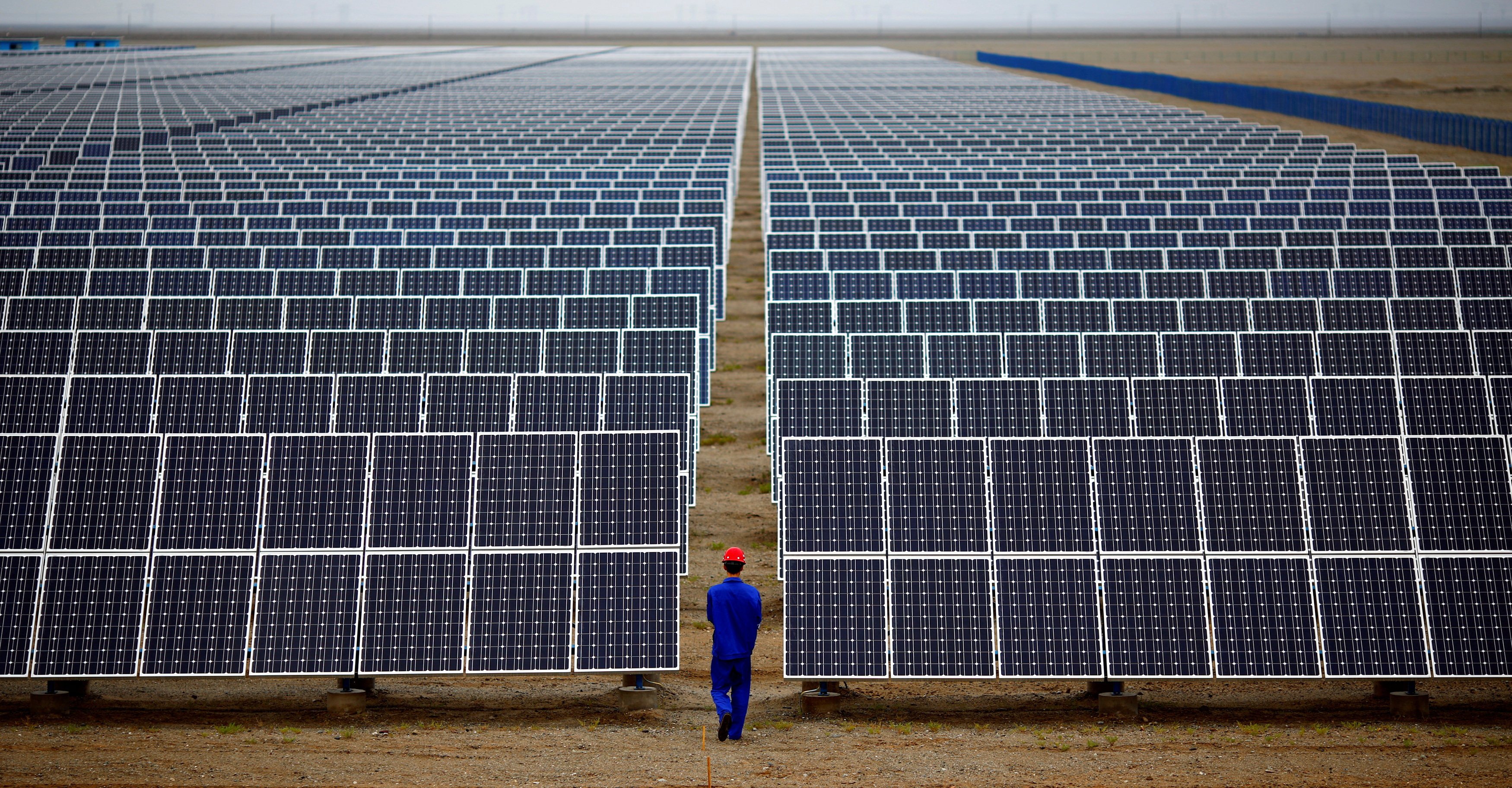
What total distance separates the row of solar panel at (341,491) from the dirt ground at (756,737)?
4.51ft

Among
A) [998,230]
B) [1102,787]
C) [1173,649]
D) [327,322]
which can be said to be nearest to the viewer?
[1102,787]

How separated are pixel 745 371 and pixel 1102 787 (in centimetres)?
1419

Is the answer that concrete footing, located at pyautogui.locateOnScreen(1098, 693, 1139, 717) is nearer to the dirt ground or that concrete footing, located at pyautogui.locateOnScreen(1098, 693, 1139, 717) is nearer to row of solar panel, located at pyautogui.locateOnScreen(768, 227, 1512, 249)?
the dirt ground

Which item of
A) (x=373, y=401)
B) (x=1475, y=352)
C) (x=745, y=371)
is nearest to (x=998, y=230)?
(x=745, y=371)

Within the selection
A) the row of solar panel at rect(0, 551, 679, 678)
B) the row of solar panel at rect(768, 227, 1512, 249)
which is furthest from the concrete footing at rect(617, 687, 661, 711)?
the row of solar panel at rect(768, 227, 1512, 249)

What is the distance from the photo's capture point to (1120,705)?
392 inches

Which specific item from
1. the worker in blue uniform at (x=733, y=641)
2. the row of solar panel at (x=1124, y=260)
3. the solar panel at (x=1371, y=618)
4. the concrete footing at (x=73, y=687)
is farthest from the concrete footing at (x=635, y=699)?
the row of solar panel at (x=1124, y=260)

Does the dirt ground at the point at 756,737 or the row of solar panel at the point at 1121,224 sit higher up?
the row of solar panel at the point at 1121,224

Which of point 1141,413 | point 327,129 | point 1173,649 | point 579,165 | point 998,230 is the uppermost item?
point 327,129

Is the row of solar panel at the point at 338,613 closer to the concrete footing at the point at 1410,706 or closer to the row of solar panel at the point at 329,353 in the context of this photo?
the row of solar panel at the point at 329,353

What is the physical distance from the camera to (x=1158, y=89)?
301ft

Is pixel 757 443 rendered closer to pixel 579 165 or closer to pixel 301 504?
pixel 301 504

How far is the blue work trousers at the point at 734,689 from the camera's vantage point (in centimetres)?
944

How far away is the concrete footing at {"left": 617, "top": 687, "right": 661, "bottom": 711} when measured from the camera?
33.3ft
